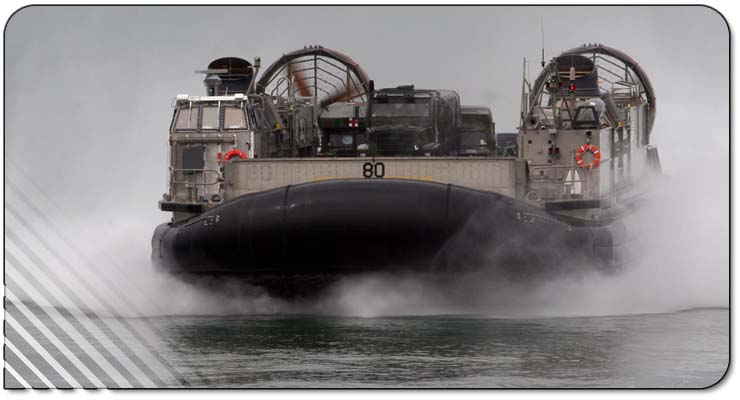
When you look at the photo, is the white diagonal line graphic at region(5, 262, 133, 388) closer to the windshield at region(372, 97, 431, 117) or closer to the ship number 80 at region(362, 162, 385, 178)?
the ship number 80 at region(362, 162, 385, 178)

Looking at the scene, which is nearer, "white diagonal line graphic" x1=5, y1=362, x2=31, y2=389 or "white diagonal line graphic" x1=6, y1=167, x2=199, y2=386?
"white diagonal line graphic" x1=5, y1=362, x2=31, y2=389

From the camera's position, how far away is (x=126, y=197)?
88.8 ft

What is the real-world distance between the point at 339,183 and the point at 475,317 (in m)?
1.88

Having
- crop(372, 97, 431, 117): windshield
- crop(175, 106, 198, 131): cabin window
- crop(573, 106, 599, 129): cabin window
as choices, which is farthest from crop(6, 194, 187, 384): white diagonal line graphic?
crop(573, 106, 599, 129): cabin window

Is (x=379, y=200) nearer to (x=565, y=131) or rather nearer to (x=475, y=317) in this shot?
(x=475, y=317)

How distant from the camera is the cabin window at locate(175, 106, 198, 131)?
74.1ft

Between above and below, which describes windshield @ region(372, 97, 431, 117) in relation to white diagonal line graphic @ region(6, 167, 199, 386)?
above

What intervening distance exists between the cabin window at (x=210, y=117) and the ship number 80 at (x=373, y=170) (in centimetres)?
297

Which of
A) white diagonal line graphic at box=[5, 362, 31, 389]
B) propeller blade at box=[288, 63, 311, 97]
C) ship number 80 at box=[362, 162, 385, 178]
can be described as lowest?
white diagonal line graphic at box=[5, 362, 31, 389]

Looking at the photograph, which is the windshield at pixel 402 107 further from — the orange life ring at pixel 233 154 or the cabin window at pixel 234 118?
the orange life ring at pixel 233 154

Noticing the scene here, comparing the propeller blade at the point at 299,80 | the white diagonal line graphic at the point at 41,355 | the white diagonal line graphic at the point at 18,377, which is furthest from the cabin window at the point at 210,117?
the white diagonal line graphic at the point at 18,377

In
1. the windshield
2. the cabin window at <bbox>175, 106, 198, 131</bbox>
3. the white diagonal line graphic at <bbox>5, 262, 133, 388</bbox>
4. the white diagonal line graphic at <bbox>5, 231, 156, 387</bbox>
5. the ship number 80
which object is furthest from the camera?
the windshield

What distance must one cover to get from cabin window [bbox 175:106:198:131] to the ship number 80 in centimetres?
310

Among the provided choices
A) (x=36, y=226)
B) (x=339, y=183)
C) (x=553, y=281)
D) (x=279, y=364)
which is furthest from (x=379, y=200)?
(x=36, y=226)
